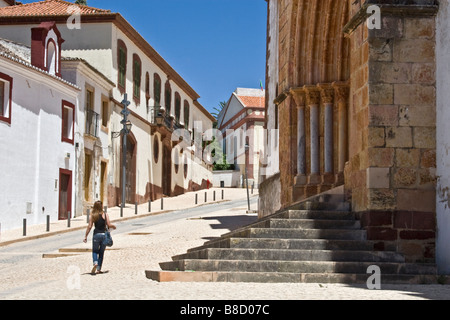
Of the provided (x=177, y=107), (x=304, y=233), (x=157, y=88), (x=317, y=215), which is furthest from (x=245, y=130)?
(x=304, y=233)

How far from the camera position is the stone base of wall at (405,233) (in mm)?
9891

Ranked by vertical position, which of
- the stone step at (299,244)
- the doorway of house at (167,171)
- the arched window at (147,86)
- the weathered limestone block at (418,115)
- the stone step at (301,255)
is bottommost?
the stone step at (301,255)

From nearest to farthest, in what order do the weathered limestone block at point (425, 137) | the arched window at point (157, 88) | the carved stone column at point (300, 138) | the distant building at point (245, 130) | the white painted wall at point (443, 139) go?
the white painted wall at point (443, 139) → the weathered limestone block at point (425, 137) → the carved stone column at point (300, 138) → the arched window at point (157, 88) → the distant building at point (245, 130)

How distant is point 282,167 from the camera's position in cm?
1673

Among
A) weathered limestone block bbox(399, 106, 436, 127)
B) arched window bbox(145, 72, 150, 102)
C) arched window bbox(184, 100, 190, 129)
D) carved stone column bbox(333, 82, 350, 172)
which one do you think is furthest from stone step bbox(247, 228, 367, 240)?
arched window bbox(184, 100, 190, 129)

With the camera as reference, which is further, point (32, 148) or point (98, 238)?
point (32, 148)

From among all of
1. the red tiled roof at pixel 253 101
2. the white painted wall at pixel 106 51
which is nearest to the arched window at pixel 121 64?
the white painted wall at pixel 106 51

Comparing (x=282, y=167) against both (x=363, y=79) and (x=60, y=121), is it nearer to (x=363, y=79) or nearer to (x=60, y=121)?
(x=363, y=79)

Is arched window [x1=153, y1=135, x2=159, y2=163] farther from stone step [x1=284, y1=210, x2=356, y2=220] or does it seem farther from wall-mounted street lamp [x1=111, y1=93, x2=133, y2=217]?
stone step [x1=284, y1=210, x2=356, y2=220]

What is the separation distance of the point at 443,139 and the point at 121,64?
26.1 m

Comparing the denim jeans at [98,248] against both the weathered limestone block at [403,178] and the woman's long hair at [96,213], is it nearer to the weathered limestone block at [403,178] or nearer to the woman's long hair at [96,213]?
the woman's long hair at [96,213]

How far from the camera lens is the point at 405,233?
390 inches

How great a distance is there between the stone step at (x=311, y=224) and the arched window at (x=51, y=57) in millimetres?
19054

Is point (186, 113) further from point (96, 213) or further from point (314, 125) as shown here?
point (96, 213)
